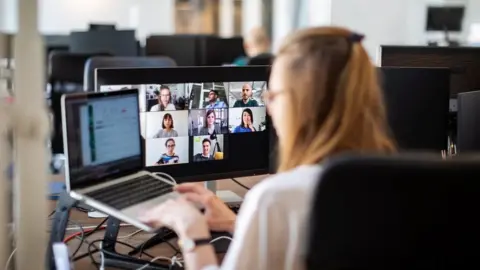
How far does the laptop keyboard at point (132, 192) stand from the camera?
1.53 meters

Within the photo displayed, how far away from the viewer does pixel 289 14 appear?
29.5 ft

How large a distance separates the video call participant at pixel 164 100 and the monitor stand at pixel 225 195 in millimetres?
386

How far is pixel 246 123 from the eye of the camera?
2.15 metres

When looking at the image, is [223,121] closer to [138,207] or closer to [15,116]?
[138,207]

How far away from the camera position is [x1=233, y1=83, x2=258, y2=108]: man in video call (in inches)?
83.5

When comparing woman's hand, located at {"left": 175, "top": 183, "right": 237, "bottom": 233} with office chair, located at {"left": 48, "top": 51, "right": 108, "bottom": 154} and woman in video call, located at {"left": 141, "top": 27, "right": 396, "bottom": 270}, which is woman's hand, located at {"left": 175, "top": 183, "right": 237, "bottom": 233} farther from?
office chair, located at {"left": 48, "top": 51, "right": 108, "bottom": 154}

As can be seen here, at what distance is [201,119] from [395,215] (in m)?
1.13

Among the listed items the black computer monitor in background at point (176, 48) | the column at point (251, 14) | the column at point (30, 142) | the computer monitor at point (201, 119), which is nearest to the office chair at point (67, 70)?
the black computer monitor in background at point (176, 48)

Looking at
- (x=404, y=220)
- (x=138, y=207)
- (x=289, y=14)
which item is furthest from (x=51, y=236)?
(x=289, y=14)

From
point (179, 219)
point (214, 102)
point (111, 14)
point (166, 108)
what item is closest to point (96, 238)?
point (166, 108)

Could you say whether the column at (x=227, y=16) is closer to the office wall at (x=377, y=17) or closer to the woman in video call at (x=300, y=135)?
the office wall at (x=377, y=17)

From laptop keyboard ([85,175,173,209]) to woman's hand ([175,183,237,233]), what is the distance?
0.04 metres

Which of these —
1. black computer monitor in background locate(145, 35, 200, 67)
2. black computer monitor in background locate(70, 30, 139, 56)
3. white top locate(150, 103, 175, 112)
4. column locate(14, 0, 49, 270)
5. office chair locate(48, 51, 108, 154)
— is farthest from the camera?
black computer monitor in background locate(70, 30, 139, 56)

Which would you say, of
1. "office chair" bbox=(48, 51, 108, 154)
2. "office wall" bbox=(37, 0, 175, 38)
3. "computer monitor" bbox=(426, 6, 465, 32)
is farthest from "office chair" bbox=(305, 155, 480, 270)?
"office wall" bbox=(37, 0, 175, 38)
